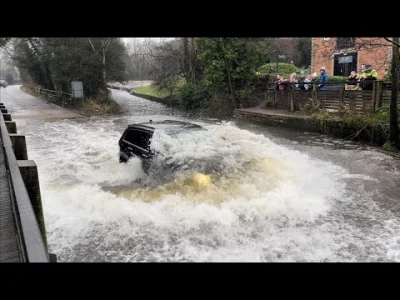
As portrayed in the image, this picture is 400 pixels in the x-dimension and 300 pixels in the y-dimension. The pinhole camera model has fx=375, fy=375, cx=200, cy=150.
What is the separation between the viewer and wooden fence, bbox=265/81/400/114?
1464 centimetres

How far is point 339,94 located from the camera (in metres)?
16.4

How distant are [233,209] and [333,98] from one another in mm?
11056

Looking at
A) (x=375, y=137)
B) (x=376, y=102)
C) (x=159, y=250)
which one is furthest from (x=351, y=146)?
(x=159, y=250)

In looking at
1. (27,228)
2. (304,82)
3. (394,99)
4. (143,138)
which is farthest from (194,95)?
(27,228)

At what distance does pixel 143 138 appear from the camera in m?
9.12

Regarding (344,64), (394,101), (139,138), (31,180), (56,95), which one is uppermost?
(344,64)

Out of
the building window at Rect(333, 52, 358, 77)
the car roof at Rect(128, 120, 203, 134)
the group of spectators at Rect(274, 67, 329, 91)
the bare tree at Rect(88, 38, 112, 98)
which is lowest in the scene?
the car roof at Rect(128, 120, 203, 134)

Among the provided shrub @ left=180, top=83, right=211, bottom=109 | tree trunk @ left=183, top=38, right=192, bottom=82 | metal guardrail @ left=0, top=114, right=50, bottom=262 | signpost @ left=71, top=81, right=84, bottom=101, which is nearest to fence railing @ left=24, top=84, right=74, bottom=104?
signpost @ left=71, top=81, right=84, bottom=101

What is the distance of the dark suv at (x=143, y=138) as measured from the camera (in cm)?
877

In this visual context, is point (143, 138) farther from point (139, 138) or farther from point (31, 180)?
point (31, 180)

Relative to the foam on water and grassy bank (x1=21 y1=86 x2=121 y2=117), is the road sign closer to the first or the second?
grassy bank (x1=21 y1=86 x2=121 y2=117)

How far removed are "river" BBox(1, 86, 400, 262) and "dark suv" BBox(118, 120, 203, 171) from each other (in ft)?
0.93

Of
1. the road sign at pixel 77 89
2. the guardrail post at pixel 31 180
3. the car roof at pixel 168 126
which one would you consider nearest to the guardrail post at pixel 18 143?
the car roof at pixel 168 126
